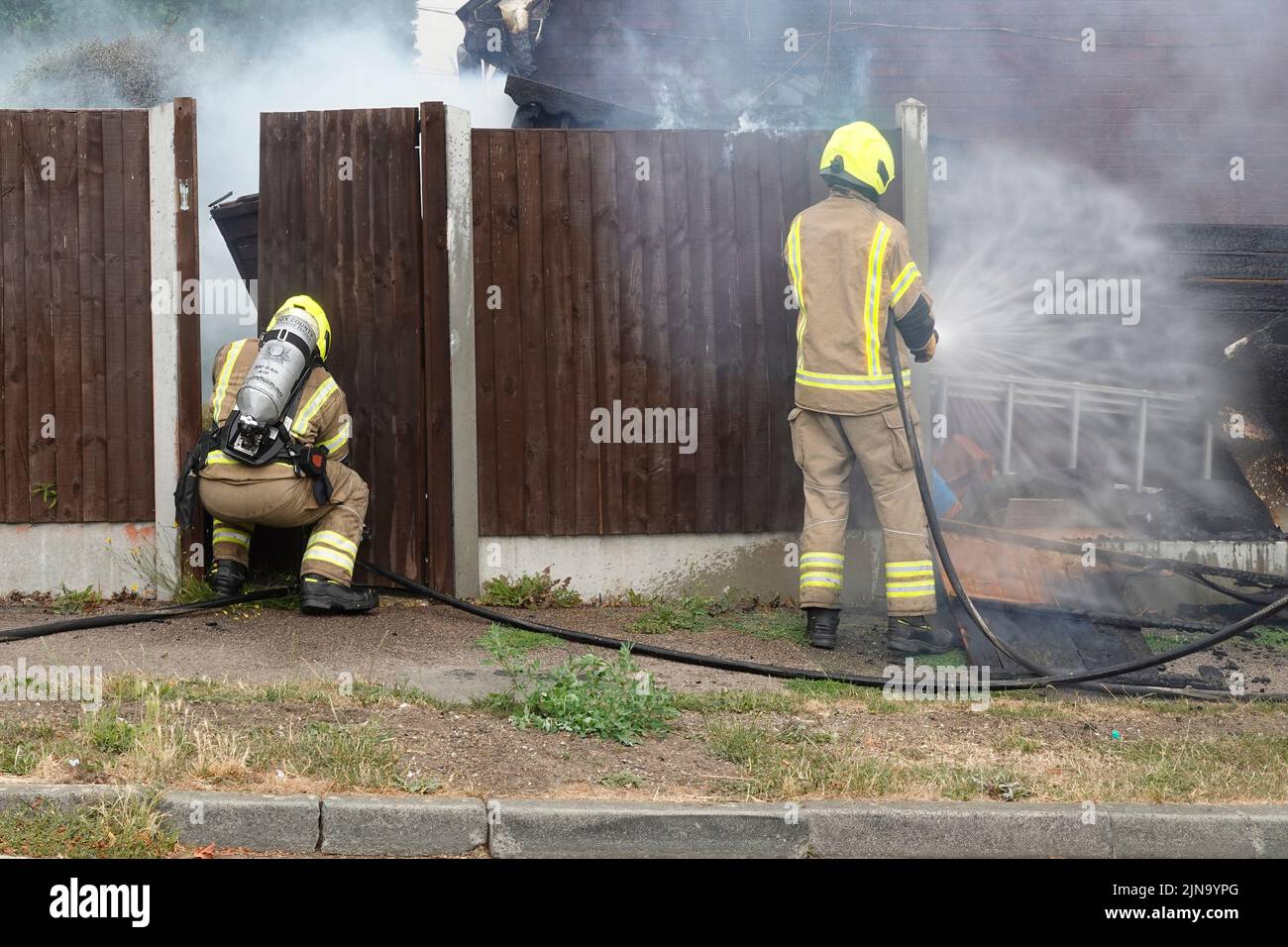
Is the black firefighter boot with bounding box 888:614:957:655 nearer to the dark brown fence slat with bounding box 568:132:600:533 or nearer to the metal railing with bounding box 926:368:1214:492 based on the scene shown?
the dark brown fence slat with bounding box 568:132:600:533

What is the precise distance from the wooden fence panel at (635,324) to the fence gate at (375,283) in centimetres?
32

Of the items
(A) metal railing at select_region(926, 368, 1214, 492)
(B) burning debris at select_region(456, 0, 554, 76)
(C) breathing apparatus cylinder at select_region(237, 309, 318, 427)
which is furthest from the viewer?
(B) burning debris at select_region(456, 0, 554, 76)

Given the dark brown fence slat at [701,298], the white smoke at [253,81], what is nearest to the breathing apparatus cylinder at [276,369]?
the white smoke at [253,81]

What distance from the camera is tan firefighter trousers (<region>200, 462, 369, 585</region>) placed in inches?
269

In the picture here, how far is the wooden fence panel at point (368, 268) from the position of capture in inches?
294

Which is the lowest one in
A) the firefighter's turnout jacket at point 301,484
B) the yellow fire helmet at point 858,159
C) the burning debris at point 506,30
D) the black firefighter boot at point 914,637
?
the black firefighter boot at point 914,637

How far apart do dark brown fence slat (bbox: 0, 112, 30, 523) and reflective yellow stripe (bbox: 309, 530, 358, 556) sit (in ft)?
5.75

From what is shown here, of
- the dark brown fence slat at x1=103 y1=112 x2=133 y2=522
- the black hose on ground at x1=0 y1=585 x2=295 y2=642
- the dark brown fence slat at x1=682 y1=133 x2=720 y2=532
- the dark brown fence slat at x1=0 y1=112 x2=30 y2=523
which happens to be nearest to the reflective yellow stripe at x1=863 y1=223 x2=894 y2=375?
the dark brown fence slat at x1=682 y1=133 x2=720 y2=532

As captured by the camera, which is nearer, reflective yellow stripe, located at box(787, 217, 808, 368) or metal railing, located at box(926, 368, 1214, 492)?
reflective yellow stripe, located at box(787, 217, 808, 368)

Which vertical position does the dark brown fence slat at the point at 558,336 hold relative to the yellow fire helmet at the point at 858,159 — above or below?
below

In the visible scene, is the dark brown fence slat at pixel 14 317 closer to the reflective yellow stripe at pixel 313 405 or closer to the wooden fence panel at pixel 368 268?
the wooden fence panel at pixel 368 268

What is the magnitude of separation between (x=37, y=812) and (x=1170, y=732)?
416cm

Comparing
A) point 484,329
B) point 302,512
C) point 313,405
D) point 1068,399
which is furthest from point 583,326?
point 1068,399
